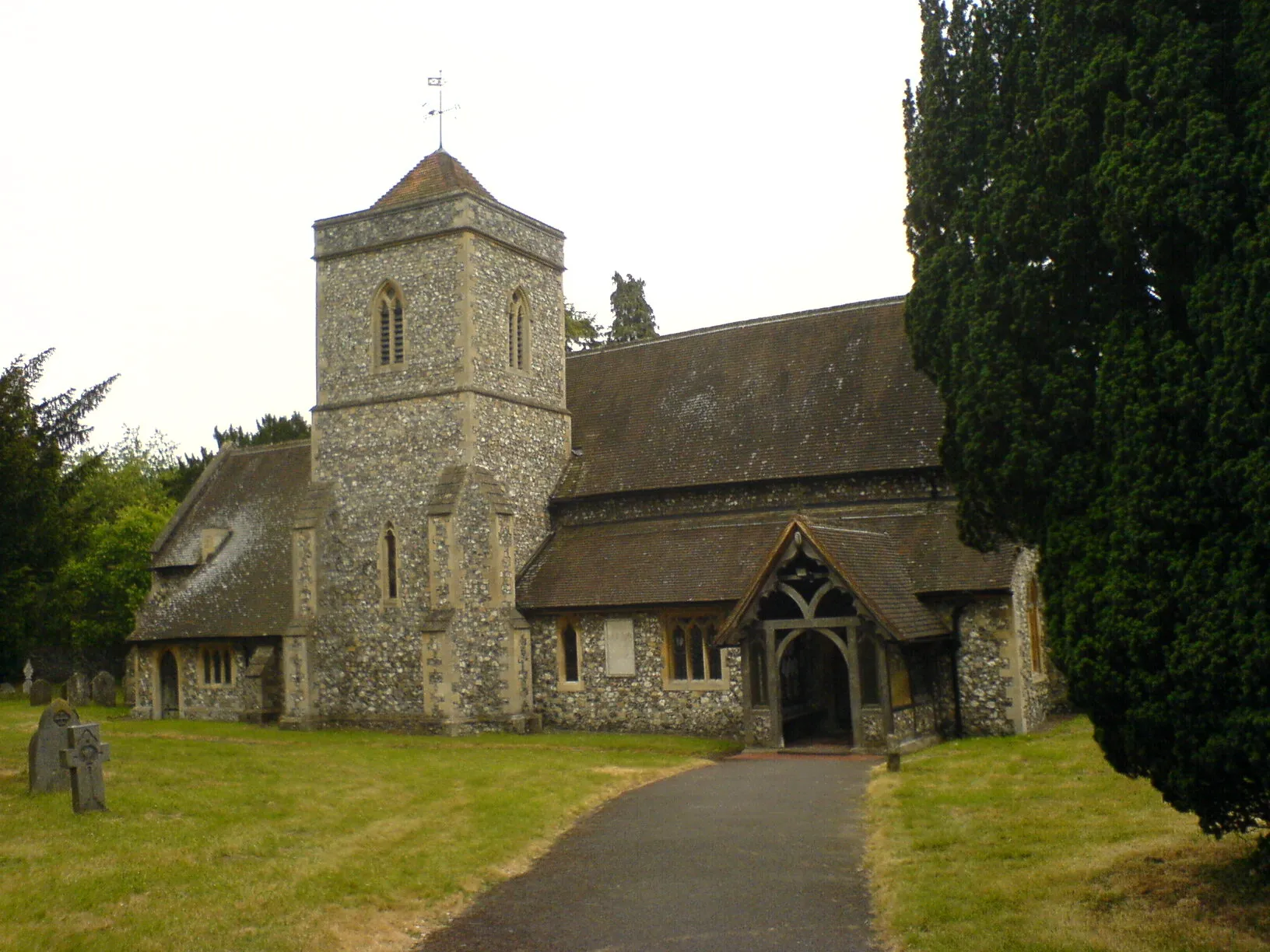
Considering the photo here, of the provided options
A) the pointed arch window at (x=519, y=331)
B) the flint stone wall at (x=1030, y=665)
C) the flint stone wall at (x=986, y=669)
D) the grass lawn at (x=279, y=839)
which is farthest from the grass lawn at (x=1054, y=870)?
the pointed arch window at (x=519, y=331)

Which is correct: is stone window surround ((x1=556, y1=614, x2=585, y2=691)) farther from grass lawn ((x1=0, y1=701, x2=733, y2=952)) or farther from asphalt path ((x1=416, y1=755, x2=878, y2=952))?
asphalt path ((x1=416, y1=755, x2=878, y2=952))

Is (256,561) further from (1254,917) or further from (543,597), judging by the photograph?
(1254,917)

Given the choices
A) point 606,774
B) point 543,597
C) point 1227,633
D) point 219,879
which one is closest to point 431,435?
point 543,597

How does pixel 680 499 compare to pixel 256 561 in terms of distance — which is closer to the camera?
pixel 680 499

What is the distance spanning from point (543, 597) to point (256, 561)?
383 inches

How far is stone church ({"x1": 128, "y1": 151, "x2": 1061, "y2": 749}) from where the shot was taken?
71.1 feet

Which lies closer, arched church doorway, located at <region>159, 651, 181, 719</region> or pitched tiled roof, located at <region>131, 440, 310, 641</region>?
pitched tiled roof, located at <region>131, 440, 310, 641</region>

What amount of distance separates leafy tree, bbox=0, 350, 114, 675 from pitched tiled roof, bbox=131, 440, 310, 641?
9693 millimetres

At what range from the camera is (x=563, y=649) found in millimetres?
25844

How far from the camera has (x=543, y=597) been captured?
2580 cm

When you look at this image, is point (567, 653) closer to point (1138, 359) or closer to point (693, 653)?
point (693, 653)

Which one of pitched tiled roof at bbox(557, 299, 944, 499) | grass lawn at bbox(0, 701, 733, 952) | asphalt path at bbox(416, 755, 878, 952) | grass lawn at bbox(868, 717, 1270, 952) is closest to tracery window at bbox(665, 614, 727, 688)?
grass lawn at bbox(0, 701, 733, 952)

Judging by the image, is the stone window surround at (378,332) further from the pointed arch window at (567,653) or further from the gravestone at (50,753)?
the gravestone at (50,753)

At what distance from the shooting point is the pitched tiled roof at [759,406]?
25047mm
